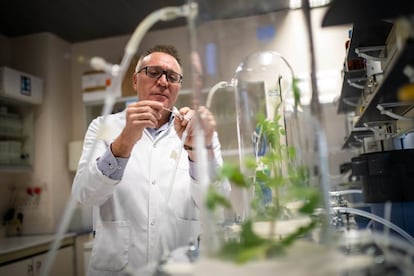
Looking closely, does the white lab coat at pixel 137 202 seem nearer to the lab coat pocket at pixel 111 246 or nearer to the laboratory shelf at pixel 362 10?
the lab coat pocket at pixel 111 246

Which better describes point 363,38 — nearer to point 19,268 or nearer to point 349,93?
point 349,93

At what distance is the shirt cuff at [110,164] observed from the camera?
1183 mm

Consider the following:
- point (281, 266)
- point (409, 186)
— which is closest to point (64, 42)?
point (409, 186)

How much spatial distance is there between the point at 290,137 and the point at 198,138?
0.38 meters

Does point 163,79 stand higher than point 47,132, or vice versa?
point 47,132

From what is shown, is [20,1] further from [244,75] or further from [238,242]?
[238,242]

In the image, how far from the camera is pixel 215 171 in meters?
0.71

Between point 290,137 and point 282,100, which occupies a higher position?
point 282,100

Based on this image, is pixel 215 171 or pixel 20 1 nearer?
pixel 215 171

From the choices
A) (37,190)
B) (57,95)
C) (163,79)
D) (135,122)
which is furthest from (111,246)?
(57,95)

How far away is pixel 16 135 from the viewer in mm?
3316

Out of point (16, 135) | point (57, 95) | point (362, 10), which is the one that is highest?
point (57, 95)

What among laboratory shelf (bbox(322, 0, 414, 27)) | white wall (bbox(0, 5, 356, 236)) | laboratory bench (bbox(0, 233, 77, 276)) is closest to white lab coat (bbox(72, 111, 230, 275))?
laboratory shelf (bbox(322, 0, 414, 27))

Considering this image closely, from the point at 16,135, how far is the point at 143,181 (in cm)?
240
